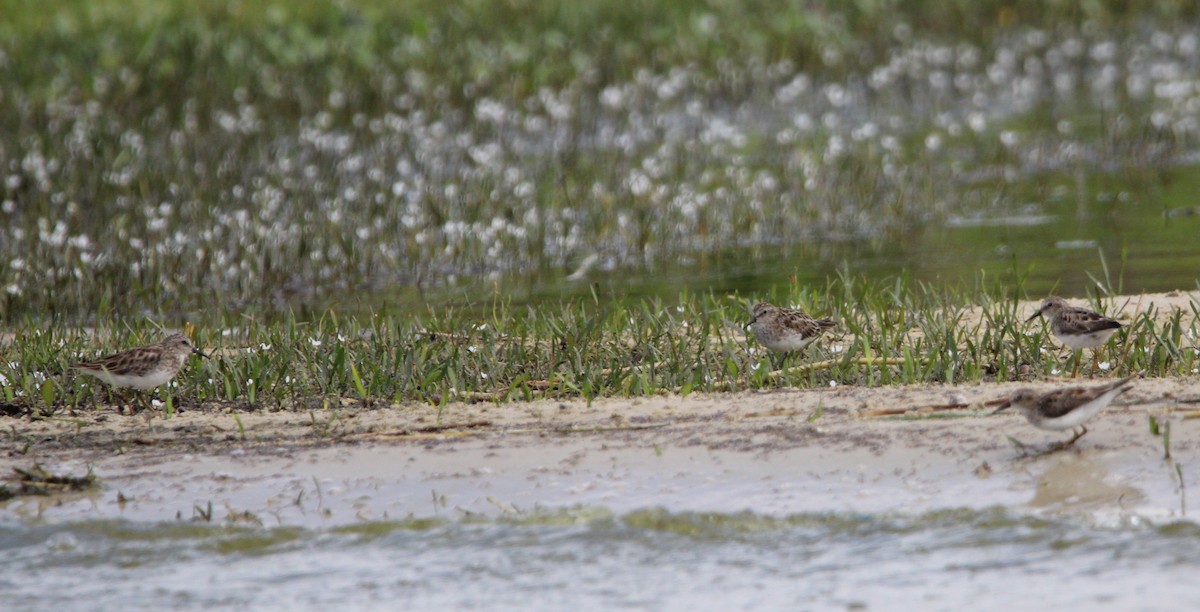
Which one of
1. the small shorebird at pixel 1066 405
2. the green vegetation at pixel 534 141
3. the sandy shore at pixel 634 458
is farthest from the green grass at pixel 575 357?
the small shorebird at pixel 1066 405

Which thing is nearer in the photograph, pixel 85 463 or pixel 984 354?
pixel 85 463

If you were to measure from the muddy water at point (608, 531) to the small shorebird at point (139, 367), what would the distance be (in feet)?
2.81

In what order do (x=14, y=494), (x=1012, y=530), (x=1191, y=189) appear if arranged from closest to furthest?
1. (x=1012, y=530)
2. (x=14, y=494)
3. (x=1191, y=189)

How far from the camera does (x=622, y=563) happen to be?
601cm

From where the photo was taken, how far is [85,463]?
746cm

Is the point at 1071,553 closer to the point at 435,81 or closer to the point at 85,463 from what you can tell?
the point at 85,463

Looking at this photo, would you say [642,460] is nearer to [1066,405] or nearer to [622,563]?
[622,563]

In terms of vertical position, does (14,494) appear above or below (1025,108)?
below

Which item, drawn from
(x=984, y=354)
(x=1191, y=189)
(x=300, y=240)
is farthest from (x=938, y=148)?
(x=984, y=354)

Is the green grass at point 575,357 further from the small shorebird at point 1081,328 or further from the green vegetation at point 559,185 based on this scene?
the small shorebird at point 1081,328

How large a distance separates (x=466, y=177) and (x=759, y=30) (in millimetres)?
9127

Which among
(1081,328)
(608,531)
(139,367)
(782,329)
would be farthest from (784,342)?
(139,367)

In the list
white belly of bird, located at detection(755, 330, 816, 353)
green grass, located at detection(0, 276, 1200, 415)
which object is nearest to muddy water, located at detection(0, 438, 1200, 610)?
green grass, located at detection(0, 276, 1200, 415)

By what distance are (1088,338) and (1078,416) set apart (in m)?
1.49
